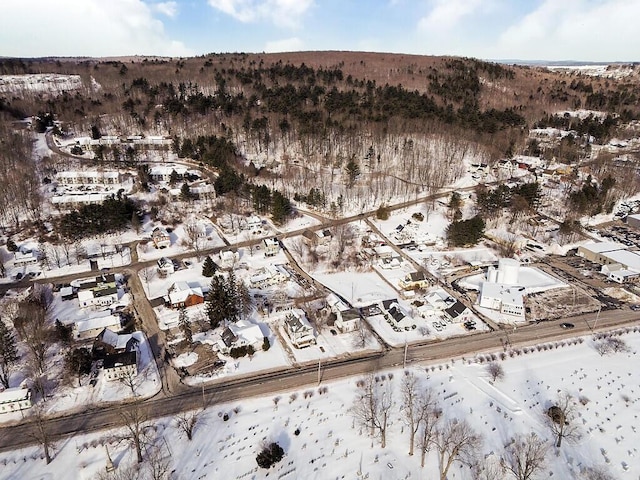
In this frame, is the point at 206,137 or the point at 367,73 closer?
the point at 206,137

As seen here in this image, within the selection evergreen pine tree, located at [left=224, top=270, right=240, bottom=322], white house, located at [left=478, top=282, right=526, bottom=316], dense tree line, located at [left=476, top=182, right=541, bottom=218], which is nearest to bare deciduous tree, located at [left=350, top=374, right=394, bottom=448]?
evergreen pine tree, located at [left=224, top=270, right=240, bottom=322]

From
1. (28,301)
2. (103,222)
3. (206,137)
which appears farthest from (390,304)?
(206,137)

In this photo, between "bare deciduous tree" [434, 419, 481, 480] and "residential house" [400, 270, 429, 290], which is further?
"residential house" [400, 270, 429, 290]

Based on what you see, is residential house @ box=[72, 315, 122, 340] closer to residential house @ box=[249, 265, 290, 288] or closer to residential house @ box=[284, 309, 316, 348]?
residential house @ box=[249, 265, 290, 288]

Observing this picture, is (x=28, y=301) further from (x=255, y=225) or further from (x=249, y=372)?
(x=255, y=225)

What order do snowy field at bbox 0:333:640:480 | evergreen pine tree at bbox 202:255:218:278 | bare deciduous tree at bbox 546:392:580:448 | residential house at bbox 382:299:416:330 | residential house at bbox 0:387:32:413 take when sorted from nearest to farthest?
snowy field at bbox 0:333:640:480
bare deciduous tree at bbox 546:392:580:448
residential house at bbox 0:387:32:413
residential house at bbox 382:299:416:330
evergreen pine tree at bbox 202:255:218:278

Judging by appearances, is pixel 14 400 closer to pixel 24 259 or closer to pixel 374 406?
pixel 374 406

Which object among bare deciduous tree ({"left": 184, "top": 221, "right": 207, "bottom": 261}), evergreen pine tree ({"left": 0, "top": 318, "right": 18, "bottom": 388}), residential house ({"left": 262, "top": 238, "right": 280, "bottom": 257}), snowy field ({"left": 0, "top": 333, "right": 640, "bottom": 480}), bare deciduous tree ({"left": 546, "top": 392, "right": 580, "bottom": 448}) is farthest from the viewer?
bare deciduous tree ({"left": 184, "top": 221, "right": 207, "bottom": 261})
